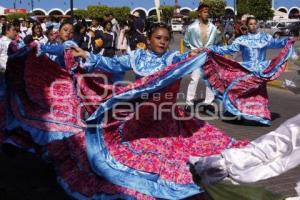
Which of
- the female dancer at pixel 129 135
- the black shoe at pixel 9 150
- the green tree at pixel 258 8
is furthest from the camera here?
the green tree at pixel 258 8

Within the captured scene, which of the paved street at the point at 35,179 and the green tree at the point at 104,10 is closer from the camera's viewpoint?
the paved street at the point at 35,179

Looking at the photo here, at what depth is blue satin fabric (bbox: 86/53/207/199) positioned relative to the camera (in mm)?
4340

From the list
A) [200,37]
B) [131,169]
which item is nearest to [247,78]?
[200,37]

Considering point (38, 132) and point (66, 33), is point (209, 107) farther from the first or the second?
point (38, 132)

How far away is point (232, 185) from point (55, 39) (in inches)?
200

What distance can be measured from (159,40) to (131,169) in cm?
131

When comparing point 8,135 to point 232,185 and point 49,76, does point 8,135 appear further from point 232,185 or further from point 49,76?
point 232,185

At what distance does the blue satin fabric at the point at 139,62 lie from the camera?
5.32m

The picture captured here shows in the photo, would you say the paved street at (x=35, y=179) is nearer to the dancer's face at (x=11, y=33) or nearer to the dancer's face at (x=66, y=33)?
the dancer's face at (x=66, y=33)

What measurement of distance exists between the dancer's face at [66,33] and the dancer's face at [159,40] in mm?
1630

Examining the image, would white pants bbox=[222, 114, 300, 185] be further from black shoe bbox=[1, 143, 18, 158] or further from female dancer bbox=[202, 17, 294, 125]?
female dancer bbox=[202, 17, 294, 125]

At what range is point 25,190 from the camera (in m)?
5.30

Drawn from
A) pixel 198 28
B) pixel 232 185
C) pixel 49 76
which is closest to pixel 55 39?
pixel 49 76

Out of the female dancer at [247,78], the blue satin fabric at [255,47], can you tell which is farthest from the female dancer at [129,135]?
the blue satin fabric at [255,47]
